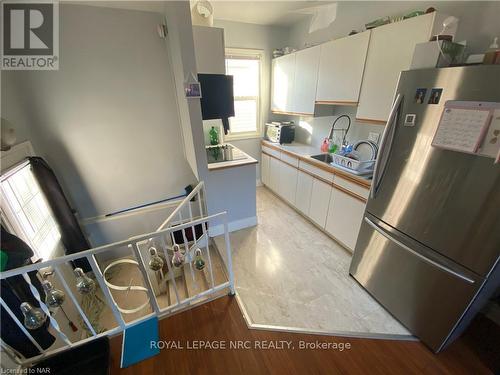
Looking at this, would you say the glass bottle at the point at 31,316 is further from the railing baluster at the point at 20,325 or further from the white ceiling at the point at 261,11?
the white ceiling at the point at 261,11

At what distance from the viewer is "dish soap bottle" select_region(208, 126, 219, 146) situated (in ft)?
9.80

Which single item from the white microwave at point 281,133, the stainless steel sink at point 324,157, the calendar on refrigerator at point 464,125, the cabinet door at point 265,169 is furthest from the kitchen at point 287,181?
the cabinet door at point 265,169

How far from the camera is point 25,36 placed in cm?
167

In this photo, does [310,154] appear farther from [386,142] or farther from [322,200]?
[386,142]

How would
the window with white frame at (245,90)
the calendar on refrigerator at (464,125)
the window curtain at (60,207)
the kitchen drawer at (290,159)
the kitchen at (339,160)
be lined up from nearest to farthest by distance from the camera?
1. the calendar on refrigerator at (464,125)
2. the kitchen at (339,160)
3. the window curtain at (60,207)
4. the kitchen drawer at (290,159)
5. the window with white frame at (245,90)

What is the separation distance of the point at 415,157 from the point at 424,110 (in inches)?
11.1

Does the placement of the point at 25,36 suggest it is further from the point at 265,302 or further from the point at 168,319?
the point at 265,302

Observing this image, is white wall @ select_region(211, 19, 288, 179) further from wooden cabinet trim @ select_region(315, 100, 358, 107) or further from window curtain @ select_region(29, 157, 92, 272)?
window curtain @ select_region(29, 157, 92, 272)

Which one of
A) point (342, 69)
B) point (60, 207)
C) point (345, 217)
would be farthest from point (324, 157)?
point (60, 207)

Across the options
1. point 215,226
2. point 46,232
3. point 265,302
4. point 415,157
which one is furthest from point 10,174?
point 415,157

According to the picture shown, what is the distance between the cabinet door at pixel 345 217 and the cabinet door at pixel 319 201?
0.07 meters

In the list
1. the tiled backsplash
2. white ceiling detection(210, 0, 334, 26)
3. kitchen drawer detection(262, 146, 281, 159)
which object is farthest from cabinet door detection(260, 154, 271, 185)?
white ceiling detection(210, 0, 334, 26)

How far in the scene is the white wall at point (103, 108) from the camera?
1819 millimetres

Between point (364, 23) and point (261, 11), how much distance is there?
49.4 inches
